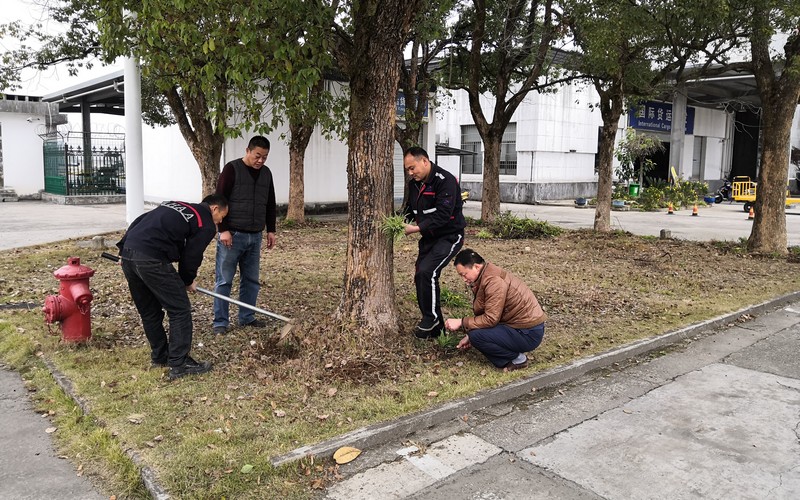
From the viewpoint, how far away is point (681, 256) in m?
11.8

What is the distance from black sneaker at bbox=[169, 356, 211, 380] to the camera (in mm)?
4871

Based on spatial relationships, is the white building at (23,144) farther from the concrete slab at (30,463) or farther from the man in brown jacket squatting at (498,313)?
the man in brown jacket squatting at (498,313)

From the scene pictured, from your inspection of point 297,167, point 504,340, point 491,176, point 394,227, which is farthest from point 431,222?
point 491,176

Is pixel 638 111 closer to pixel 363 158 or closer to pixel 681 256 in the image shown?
pixel 681 256

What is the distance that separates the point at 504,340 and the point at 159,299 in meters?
2.75

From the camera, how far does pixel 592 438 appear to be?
13.9ft

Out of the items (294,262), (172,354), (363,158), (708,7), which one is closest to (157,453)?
(172,354)

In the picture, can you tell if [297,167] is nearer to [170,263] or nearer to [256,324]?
[256,324]

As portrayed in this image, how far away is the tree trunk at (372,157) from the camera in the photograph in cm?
524

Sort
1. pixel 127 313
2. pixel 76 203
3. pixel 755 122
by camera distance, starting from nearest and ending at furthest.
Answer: pixel 127 313
pixel 76 203
pixel 755 122

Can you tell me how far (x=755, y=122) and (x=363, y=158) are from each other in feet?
145

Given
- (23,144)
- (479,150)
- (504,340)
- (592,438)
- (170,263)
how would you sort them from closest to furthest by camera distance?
1. (592,438)
2. (170,263)
3. (504,340)
4. (23,144)
5. (479,150)

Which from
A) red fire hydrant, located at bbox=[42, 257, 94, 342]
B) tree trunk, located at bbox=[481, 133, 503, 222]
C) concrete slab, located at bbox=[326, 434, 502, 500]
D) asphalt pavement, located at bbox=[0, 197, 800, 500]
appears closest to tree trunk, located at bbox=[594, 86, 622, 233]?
tree trunk, located at bbox=[481, 133, 503, 222]

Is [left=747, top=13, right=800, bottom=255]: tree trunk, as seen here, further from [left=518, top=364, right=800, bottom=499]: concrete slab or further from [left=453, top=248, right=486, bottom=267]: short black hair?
[left=453, top=248, right=486, bottom=267]: short black hair
